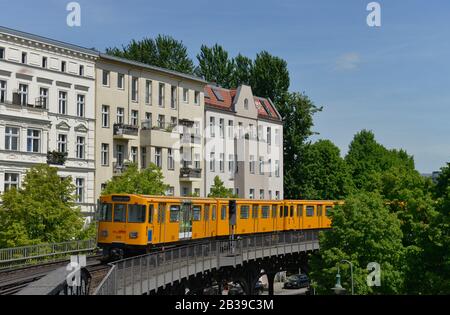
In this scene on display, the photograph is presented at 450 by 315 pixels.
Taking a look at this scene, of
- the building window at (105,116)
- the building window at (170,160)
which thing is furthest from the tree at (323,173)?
the building window at (105,116)

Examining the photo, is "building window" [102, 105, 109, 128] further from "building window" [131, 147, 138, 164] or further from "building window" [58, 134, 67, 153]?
"building window" [58, 134, 67, 153]

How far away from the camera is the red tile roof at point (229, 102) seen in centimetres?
7981

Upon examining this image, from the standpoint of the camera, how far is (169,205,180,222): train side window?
1592 inches

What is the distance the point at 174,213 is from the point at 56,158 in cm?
1892

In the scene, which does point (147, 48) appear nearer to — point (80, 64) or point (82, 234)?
point (80, 64)

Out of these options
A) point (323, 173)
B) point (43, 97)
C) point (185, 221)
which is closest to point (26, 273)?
point (185, 221)

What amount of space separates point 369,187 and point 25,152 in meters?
32.1

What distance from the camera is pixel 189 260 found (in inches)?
1468

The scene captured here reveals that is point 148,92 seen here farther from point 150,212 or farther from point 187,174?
point 150,212

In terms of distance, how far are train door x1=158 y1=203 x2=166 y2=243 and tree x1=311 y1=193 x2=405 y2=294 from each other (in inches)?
536

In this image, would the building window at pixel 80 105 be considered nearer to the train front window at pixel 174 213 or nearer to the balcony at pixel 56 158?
the balcony at pixel 56 158

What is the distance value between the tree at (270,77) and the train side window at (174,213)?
53449mm

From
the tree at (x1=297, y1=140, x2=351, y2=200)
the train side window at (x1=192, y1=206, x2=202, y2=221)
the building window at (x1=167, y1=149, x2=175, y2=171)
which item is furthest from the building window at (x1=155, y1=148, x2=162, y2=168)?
the tree at (x1=297, y1=140, x2=351, y2=200)

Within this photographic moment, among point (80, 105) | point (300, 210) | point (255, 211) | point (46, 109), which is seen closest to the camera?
point (255, 211)
